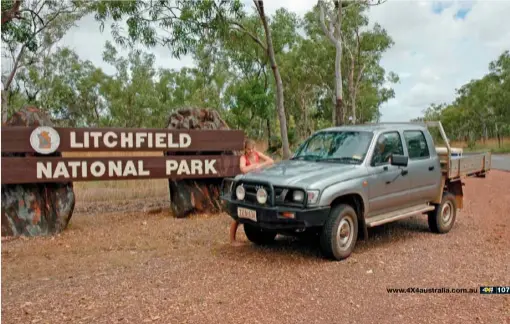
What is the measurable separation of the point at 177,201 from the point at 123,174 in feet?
4.44

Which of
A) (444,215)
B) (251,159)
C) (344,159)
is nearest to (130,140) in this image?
(251,159)

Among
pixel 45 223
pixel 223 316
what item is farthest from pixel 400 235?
pixel 45 223

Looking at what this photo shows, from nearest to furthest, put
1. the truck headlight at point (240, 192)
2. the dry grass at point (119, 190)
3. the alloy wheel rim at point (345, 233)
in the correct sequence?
the alloy wheel rim at point (345, 233) → the truck headlight at point (240, 192) → the dry grass at point (119, 190)

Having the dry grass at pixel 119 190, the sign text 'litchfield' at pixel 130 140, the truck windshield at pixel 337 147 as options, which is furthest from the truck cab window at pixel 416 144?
the dry grass at pixel 119 190

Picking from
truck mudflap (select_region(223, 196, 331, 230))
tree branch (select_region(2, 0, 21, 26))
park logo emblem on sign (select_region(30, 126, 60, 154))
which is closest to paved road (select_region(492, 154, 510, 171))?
truck mudflap (select_region(223, 196, 331, 230))

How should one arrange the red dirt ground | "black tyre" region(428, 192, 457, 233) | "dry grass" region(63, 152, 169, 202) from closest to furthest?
the red dirt ground < "black tyre" region(428, 192, 457, 233) < "dry grass" region(63, 152, 169, 202)

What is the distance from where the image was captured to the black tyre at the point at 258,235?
673 centimetres

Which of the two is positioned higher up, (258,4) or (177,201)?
(258,4)

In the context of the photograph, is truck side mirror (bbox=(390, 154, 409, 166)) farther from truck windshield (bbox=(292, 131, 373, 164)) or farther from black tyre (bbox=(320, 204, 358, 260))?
black tyre (bbox=(320, 204, 358, 260))

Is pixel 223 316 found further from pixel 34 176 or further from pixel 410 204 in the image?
pixel 34 176

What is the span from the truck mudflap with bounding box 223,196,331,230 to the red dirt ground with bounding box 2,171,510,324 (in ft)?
1.84

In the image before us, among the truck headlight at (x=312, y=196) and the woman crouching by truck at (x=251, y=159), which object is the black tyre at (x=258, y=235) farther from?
the truck headlight at (x=312, y=196)

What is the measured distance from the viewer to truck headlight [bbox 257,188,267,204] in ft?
18.8

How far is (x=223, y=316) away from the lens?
4180 millimetres
